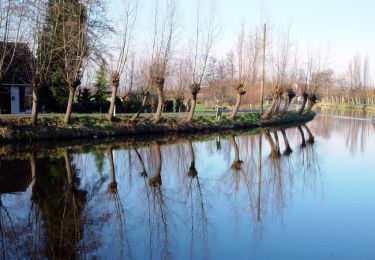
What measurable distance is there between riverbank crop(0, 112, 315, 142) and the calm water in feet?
8.58

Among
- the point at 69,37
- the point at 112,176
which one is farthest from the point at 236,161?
the point at 69,37

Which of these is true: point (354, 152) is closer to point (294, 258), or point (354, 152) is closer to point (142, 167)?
point (142, 167)

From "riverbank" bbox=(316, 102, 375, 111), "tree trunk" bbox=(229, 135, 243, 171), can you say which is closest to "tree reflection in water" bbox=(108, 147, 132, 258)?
"tree trunk" bbox=(229, 135, 243, 171)

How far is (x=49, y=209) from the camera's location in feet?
28.8

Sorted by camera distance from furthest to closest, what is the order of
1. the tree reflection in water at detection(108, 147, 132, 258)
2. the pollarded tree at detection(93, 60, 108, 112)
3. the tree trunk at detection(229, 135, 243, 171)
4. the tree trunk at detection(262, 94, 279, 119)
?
the tree trunk at detection(262, 94, 279, 119) → the pollarded tree at detection(93, 60, 108, 112) → the tree trunk at detection(229, 135, 243, 171) → the tree reflection in water at detection(108, 147, 132, 258)

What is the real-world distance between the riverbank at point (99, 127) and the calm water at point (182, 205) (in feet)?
8.58

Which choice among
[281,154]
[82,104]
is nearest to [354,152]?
[281,154]

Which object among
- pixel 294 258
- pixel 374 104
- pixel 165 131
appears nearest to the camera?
pixel 294 258

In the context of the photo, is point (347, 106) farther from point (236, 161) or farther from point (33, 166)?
point (33, 166)

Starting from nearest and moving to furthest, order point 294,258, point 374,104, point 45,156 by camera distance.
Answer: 1. point 294,258
2. point 45,156
3. point 374,104

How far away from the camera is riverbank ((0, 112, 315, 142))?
19.9 metres

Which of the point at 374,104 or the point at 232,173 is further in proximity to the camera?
the point at 374,104

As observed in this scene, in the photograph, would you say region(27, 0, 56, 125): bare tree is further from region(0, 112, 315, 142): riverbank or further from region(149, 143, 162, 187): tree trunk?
region(149, 143, 162, 187): tree trunk

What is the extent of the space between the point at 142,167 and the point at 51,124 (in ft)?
29.9
